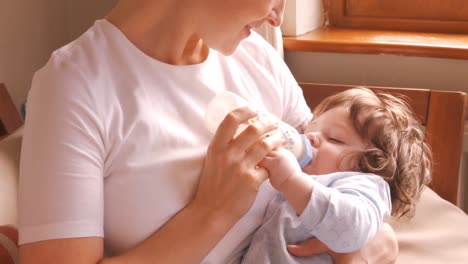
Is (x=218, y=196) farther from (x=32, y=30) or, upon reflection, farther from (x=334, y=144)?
(x=32, y=30)

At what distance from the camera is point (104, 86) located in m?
1.01

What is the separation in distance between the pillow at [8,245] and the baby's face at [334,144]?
1.90 ft

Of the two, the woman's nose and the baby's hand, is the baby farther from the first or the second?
the woman's nose

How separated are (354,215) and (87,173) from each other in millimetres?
450

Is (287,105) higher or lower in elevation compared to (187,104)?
lower

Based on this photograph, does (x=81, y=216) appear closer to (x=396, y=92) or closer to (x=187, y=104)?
(x=187, y=104)

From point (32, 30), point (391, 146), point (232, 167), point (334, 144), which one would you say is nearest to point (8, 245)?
point (232, 167)

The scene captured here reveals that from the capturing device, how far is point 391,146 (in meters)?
1.27

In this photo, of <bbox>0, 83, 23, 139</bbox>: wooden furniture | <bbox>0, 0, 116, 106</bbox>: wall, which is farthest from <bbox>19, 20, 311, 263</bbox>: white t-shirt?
<bbox>0, 0, 116, 106</bbox>: wall

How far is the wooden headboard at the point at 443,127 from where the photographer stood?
1.65 metres

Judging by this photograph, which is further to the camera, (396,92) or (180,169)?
(396,92)

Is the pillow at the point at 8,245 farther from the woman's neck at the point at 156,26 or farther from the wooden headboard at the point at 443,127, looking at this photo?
the wooden headboard at the point at 443,127

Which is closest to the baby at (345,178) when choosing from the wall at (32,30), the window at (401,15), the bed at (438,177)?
the bed at (438,177)

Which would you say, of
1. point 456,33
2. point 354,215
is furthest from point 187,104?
point 456,33
